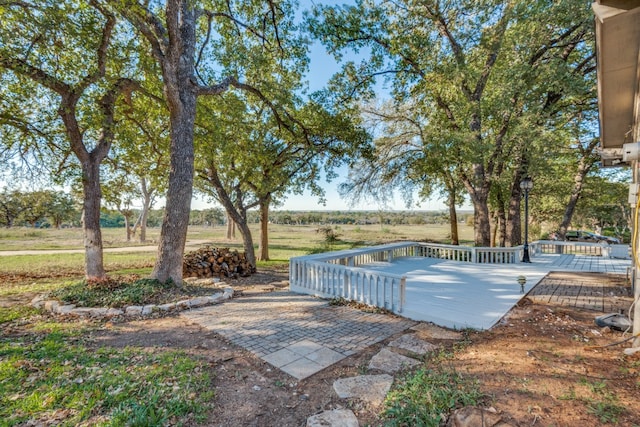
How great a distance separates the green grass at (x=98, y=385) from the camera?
215 cm

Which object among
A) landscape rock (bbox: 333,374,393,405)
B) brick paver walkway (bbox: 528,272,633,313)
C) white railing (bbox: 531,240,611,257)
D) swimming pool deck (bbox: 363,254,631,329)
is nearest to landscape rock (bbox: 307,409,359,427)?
landscape rock (bbox: 333,374,393,405)

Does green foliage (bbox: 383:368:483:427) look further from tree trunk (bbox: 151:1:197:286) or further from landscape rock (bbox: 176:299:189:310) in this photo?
tree trunk (bbox: 151:1:197:286)

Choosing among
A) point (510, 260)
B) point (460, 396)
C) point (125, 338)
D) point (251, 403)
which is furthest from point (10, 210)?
point (510, 260)

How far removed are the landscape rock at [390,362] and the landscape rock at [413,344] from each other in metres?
0.24

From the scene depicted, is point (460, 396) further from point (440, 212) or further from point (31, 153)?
point (440, 212)


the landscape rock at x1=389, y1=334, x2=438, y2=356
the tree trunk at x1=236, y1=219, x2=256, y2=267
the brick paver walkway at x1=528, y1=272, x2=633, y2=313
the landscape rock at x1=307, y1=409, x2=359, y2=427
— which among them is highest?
the tree trunk at x1=236, y1=219, x2=256, y2=267

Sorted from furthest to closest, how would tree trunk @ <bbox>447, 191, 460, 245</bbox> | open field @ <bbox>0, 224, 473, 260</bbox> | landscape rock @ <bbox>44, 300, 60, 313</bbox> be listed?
1. open field @ <bbox>0, 224, 473, 260</bbox>
2. tree trunk @ <bbox>447, 191, 460, 245</bbox>
3. landscape rock @ <bbox>44, 300, 60, 313</bbox>

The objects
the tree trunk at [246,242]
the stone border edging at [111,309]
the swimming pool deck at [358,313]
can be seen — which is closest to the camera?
the swimming pool deck at [358,313]

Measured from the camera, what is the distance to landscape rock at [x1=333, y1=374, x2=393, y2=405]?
7.80 feet

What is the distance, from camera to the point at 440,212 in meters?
17.3

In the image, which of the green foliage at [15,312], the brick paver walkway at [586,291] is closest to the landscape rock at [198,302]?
the green foliage at [15,312]

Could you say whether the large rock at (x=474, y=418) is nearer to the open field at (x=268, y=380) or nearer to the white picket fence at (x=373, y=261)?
the open field at (x=268, y=380)

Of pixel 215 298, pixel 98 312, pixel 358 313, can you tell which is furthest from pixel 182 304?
pixel 358 313

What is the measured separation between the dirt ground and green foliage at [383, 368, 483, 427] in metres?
0.12
